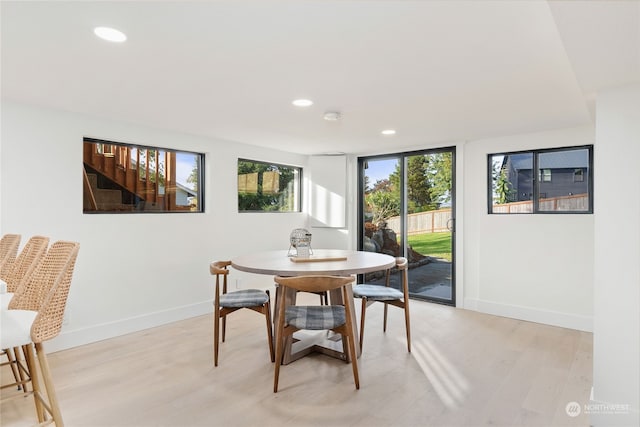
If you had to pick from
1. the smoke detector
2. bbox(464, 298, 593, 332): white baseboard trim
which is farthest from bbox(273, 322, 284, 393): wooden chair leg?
bbox(464, 298, 593, 332): white baseboard trim

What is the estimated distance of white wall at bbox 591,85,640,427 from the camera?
1.96 meters

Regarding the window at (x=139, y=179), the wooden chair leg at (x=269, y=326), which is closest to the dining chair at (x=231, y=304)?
the wooden chair leg at (x=269, y=326)

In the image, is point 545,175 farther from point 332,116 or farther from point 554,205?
point 332,116

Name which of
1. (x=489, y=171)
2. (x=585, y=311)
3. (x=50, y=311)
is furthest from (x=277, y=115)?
(x=585, y=311)

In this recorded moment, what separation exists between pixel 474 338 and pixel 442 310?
3.20ft

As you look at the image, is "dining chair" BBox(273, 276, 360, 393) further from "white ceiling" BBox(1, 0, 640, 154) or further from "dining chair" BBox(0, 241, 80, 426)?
"white ceiling" BBox(1, 0, 640, 154)

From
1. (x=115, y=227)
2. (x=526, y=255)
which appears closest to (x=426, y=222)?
(x=526, y=255)

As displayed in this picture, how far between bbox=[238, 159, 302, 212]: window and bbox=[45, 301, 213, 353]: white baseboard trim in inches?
54.5

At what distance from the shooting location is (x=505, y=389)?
243 cm

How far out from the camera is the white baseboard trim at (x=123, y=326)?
123 inches

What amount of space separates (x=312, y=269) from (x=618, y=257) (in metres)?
1.87

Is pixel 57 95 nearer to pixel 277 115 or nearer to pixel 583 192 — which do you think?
pixel 277 115

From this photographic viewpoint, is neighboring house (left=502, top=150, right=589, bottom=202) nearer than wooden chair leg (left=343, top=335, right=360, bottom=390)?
No

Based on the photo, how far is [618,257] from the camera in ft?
6.61
